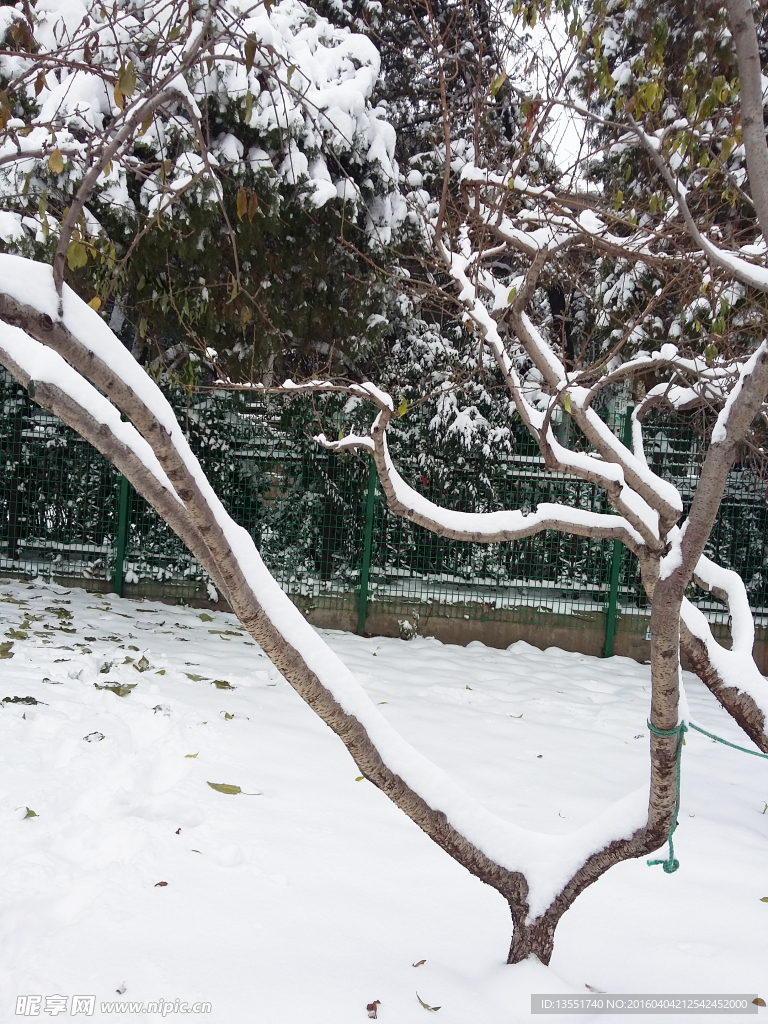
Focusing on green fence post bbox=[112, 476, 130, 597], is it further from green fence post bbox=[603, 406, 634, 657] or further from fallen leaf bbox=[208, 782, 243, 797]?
green fence post bbox=[603, 406, 634, 657]

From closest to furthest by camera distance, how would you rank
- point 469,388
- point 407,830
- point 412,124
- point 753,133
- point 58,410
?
point 58,410, point 753,133, point 407,830, point 469,388, point 412,124

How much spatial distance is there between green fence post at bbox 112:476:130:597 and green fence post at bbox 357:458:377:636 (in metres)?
2.22

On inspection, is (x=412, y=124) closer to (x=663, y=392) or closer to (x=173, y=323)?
(x=173, y=323)

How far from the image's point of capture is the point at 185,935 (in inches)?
90.1

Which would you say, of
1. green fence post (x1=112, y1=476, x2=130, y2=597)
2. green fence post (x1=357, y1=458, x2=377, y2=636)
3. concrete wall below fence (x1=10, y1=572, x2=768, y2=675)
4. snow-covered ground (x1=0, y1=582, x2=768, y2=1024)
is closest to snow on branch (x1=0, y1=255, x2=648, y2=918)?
snow-covered ground (x1=0, y1=582, x2=768, y2=1024)

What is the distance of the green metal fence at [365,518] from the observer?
7047 millimetres

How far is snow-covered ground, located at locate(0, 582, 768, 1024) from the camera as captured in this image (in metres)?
2.17

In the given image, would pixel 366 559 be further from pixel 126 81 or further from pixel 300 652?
pixel 126 81

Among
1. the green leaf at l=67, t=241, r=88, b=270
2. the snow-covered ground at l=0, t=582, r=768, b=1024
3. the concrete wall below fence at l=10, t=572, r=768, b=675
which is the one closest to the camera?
the green leaf at l=67, t=241, r=88, b=270

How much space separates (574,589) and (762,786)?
2997 mm

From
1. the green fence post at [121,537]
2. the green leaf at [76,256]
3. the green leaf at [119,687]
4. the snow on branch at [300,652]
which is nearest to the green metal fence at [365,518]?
the green fence post at [121,537]

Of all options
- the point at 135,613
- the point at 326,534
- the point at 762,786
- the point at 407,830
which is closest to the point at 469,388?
the point at 326,534

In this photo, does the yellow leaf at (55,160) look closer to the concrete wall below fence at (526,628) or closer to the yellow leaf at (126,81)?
the yellow leaf at (126,81)

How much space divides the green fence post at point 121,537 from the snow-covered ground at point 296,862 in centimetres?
224
